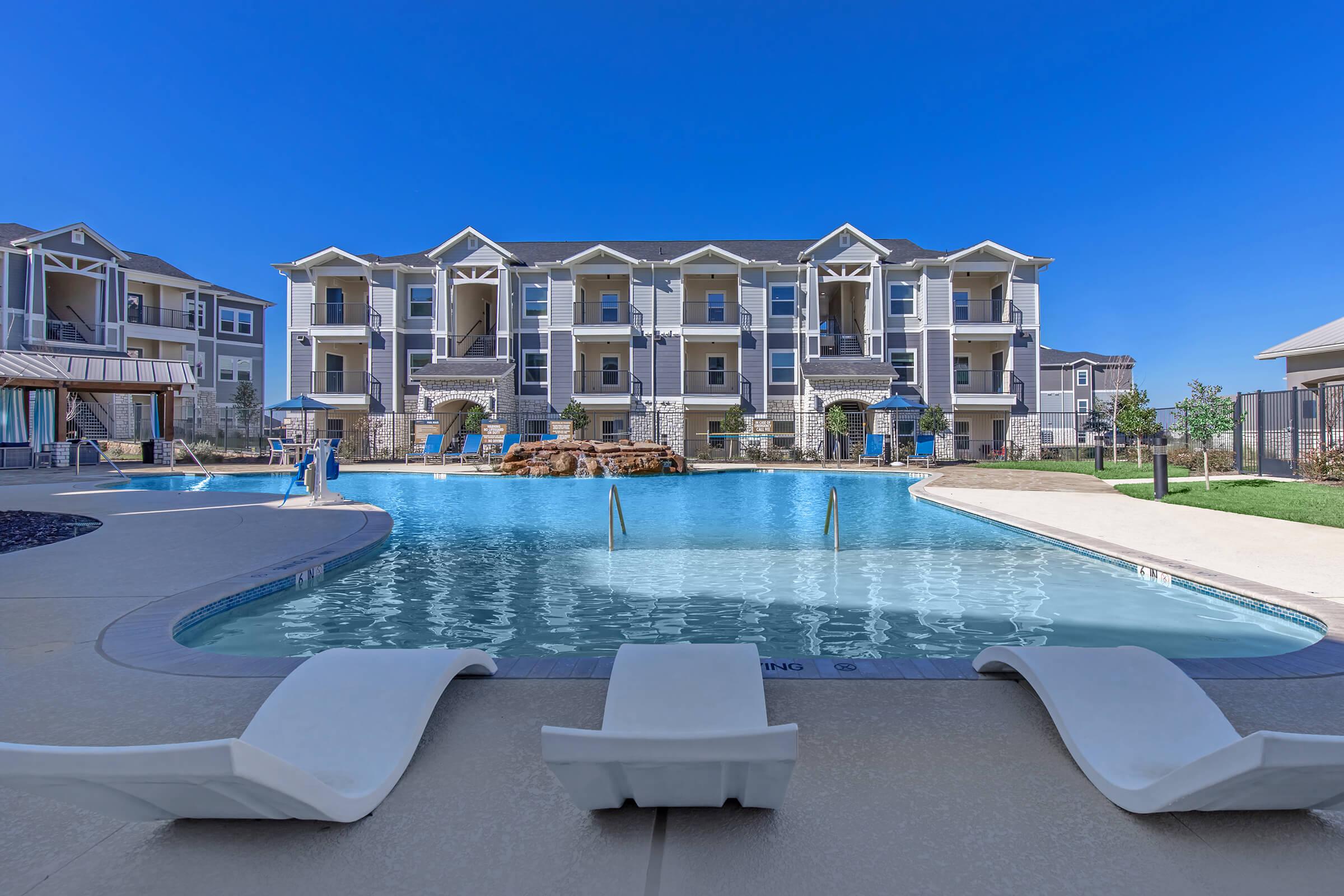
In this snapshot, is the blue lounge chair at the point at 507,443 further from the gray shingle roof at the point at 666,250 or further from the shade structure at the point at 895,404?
the shade structure at the point at 895,404

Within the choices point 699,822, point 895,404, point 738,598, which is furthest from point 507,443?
point 699,822

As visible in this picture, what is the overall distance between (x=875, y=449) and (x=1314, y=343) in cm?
1173

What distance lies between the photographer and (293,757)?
7.61ft

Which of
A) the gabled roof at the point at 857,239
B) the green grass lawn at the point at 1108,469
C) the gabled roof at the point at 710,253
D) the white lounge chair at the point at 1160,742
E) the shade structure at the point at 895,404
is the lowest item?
the white lounge chair at the point at 1160,742

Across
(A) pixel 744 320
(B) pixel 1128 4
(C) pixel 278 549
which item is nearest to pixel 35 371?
(C) pixel 278 549

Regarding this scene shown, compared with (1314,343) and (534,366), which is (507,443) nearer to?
(534,366)

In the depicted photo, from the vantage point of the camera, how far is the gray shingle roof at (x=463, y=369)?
27.8m

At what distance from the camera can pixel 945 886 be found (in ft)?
5.97

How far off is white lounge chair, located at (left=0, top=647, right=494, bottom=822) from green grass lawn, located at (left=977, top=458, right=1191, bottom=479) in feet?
60.5

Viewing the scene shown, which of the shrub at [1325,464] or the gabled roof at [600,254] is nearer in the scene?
the shrub at [1325,464]

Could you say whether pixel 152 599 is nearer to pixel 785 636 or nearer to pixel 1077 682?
pixel 785 636

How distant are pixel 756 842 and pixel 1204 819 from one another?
4.57 feet

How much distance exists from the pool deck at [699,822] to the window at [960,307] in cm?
2839

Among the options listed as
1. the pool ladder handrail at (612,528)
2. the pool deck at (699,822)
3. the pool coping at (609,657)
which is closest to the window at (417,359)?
the pool ladder handrail at (612,528)
